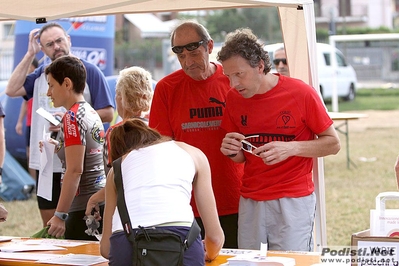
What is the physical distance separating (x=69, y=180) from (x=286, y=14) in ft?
4.60

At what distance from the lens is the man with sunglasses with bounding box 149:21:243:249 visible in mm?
3477

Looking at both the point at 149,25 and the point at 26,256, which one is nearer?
the point at 26,256

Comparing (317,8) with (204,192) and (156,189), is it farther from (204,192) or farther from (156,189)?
(156,189)

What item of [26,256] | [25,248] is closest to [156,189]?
[26,256]

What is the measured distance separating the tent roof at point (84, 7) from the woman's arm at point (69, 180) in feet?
2.60

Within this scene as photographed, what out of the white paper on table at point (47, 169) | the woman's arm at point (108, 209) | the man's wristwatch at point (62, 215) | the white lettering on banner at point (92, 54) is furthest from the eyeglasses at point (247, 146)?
the white lettering on banner at point (92, 54)

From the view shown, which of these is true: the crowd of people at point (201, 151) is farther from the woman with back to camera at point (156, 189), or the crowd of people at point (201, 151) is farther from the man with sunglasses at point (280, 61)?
the man with sunglasses at point (280, 61)

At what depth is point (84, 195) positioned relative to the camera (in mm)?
→ 3820

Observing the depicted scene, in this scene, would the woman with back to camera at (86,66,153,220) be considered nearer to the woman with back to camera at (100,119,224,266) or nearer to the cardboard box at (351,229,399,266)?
the woman with back to camera at (100,119,224,266)

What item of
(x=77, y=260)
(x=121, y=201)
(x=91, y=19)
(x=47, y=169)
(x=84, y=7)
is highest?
(x=91, y=19)

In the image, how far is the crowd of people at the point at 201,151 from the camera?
2529mm

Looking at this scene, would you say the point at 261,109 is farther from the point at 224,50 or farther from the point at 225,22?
the point at 225,22

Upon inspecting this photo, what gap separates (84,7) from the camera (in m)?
3.96

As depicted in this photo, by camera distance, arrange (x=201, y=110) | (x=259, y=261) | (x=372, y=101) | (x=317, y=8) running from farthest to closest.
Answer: (x=317, y=8) → (x=372, y=101) → (x=201, y=110) → (x=259, y=261)
